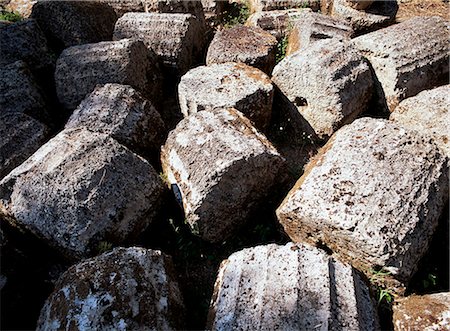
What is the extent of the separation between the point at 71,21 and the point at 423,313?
448 centimetres

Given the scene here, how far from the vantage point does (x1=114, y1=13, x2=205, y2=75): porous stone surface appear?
466cm

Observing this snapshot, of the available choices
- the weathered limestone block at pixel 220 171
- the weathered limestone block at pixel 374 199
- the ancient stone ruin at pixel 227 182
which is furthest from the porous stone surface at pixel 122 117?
the weathered limestone block at pixel 374 199

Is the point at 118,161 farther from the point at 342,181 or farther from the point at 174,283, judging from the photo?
the point at 342,181

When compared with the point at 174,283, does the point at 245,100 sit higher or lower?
higher

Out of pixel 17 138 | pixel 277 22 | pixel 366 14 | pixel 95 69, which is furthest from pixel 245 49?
pixel 17 138

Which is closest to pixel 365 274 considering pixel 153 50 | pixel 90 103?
pixel 90 103

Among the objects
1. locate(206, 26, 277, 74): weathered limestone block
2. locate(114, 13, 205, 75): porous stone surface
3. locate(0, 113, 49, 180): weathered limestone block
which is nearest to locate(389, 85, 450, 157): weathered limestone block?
locate(206, 26, 277, 74): weathered limestone block

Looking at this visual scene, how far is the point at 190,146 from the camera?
3266mm

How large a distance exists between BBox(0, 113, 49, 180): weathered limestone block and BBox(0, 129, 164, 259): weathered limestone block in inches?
19.7

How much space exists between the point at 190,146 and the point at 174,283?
1.01 m

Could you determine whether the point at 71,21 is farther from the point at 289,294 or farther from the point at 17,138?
the point at 289,294

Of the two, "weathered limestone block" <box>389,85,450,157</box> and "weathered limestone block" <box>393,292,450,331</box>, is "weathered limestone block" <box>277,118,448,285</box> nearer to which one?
"weathered limestone block" <box>393,292,450,331</box>

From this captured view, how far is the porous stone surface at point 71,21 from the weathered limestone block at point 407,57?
288cm

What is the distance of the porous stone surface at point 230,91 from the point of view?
3.77 meters
